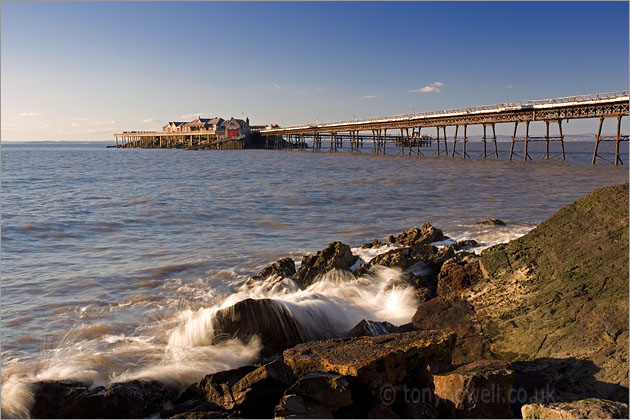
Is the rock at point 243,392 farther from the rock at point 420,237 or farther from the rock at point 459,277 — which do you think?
the rock at point 420,237

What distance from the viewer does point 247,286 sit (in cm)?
891

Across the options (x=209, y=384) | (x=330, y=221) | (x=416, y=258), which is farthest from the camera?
(x=330, y=221)

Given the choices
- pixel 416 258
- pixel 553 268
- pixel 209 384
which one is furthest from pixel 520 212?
pixel 209 384

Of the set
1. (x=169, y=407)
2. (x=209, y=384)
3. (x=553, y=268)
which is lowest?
(x=169, y=407)

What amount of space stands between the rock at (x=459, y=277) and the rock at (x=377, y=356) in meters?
2.08

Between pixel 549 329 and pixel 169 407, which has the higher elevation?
pixel 549 329

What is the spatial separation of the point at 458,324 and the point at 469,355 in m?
0.70

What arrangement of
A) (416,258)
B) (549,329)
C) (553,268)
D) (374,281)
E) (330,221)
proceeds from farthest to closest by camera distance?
(330,221) → (416,258) → (374,281) → (553,268) → (549,329)

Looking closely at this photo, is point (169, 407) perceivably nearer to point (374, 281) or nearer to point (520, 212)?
point (374, 281)

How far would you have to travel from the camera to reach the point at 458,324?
5.92 meters

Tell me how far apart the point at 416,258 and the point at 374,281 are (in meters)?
1.13

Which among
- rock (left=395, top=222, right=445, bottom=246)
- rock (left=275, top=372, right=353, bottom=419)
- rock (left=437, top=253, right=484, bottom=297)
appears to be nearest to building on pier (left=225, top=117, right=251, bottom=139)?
→ rock (left=395, top=222, right=445, bottom=246)

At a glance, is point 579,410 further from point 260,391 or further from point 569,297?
point 260,391

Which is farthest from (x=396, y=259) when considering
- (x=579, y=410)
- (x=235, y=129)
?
(x=235, y=129)
